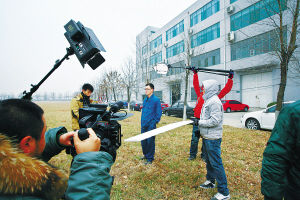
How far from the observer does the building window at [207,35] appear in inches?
877

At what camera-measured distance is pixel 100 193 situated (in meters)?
0.84

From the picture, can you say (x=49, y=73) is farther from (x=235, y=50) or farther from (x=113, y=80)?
(x=113, y=80)

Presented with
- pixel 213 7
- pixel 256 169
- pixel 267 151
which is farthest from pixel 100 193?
pixel 213 7

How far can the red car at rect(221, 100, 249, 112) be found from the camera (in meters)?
17.7

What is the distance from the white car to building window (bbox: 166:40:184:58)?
20196mm

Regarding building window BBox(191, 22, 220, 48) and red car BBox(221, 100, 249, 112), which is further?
building window BBox(191, 22, 220, 48)

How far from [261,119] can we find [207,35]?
19106 mm

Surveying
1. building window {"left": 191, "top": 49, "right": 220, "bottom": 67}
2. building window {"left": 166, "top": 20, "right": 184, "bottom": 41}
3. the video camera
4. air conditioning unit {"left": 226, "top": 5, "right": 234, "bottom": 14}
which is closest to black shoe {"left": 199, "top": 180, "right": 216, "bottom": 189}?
the video camera

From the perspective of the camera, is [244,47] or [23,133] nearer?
[23,133]

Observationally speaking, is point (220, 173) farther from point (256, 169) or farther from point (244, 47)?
point (244, 47)

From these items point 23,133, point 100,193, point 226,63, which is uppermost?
point 226,63

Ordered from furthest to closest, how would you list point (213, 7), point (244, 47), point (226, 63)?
1. point (213, 7)
2. point (226, 63)
3. point (244, 47)

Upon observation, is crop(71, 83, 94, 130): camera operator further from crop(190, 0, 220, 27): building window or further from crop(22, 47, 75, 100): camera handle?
crop(190, 0, 220, 27): building window

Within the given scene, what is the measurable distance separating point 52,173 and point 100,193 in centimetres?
26
